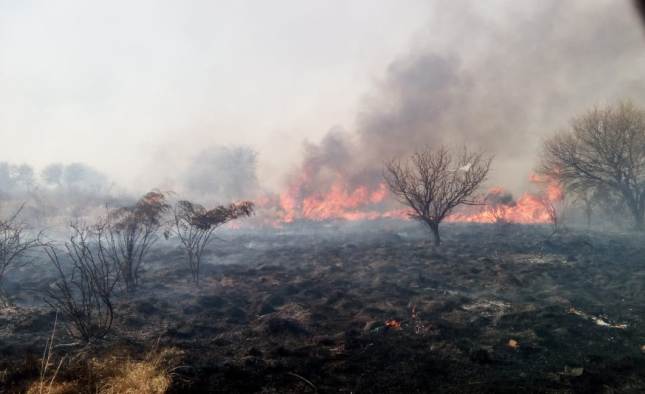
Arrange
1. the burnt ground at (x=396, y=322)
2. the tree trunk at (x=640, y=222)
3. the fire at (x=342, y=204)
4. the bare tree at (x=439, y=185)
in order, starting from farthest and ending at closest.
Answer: the fire at (x=342, y=204)
the tree trunk at (x=640, y=222)
the bare tree at (x=439, y=185)
the burnt ground at (x=396, y=322)

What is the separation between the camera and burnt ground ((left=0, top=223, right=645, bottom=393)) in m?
6.56

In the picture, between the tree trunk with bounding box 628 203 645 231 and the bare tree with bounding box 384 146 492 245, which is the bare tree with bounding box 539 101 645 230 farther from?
the bare tree with bounding box 384 146 492 245

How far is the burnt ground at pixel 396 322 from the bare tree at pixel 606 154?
19.8 ft

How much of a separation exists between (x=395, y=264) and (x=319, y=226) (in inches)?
1014

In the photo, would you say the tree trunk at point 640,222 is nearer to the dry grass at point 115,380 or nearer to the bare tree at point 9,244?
the dry grass at point 115,380


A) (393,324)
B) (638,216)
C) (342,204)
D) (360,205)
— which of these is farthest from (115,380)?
(360,205)

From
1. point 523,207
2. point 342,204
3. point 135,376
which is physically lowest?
point 135,376

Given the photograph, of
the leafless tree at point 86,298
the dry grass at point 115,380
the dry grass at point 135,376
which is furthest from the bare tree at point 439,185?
the dry grass at point 115,380

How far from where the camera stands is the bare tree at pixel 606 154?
24.4 metres

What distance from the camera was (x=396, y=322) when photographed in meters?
10.3

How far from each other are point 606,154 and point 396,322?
24541 millimetres

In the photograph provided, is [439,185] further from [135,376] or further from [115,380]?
[115,380]

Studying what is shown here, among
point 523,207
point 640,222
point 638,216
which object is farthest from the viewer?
point 523,207

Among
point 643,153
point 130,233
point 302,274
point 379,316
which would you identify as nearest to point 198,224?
point 130,233
